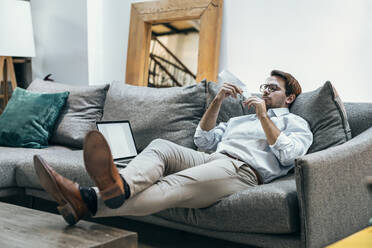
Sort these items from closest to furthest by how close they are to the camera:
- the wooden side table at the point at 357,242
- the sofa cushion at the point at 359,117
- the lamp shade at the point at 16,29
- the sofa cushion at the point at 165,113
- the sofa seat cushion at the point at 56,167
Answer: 1. the wooden side table at the point at 357,242
2. the sofa cushion at the point at 359,117
3. the sofa seat cushion at the point at 56,167
4. the sofa cushion at the point at 165,113
5. the lamp shade at the point at 16,29

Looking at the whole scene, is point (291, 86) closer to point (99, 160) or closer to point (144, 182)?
point (144, 182)

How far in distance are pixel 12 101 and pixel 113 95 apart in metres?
0.78

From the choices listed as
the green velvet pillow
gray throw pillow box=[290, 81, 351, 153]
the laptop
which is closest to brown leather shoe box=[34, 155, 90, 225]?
the laptop

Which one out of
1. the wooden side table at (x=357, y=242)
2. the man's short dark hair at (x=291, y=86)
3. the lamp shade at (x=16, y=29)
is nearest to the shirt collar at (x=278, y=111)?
the man's short dark hair at (x=291, y=86)

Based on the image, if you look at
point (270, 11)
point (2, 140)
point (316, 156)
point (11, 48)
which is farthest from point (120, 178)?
point (11, 48)

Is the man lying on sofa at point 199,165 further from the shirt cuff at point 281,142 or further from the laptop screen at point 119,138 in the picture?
the laptop screen at point 119,138

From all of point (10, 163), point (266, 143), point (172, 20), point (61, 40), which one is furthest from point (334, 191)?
point (61, 40)

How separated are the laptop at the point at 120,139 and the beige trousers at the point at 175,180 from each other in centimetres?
51

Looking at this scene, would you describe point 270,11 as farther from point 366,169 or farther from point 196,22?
point 366,169

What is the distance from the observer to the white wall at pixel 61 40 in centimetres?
413

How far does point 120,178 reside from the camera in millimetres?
1611

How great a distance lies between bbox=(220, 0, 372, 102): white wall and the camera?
2742 millimetres

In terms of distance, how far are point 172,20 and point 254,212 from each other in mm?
2205

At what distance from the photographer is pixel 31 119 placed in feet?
10.0
